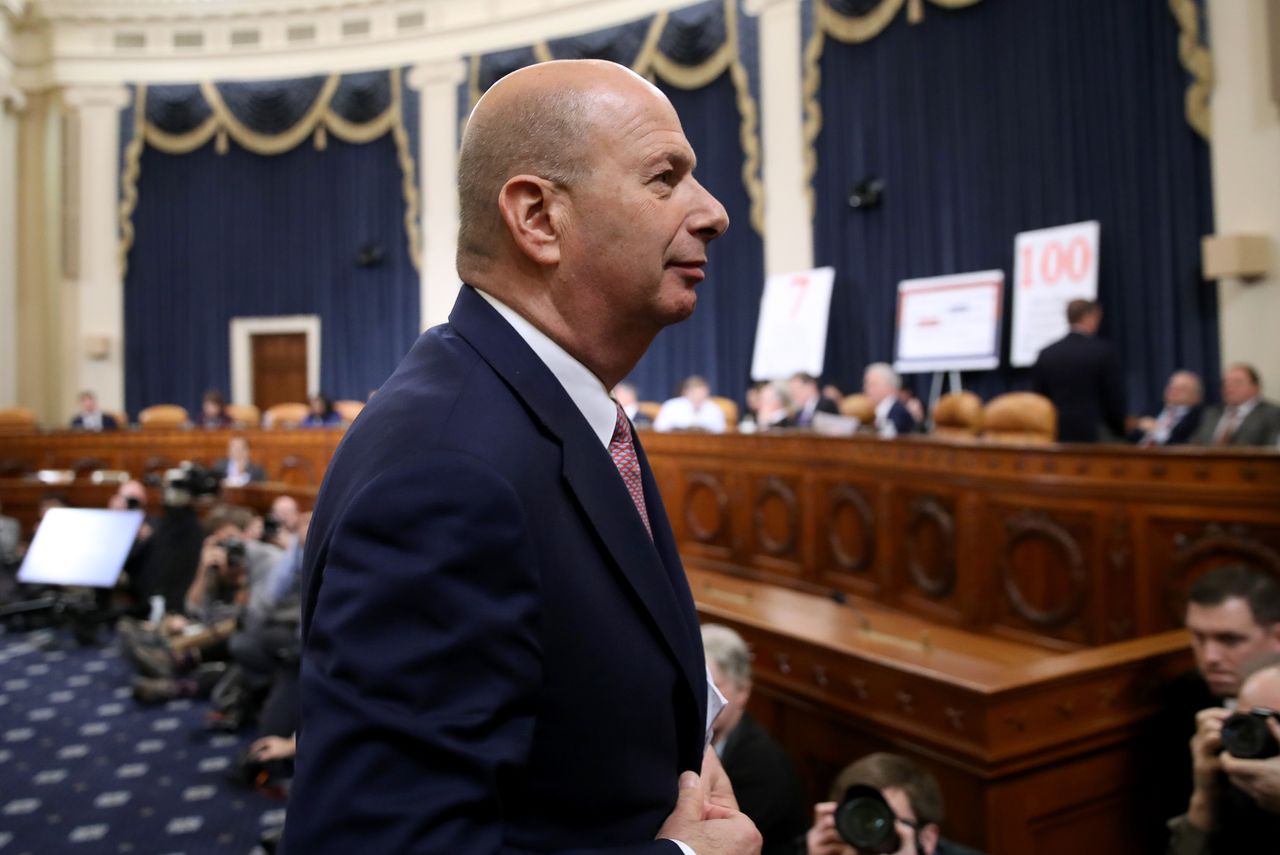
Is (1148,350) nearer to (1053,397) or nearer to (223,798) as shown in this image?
(1053,397)

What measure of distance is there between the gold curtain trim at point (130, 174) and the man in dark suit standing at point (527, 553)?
14.0 meters

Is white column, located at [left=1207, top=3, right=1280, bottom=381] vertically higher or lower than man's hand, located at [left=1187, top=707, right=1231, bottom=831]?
higher

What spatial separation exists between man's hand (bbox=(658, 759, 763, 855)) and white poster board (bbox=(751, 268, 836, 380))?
321 inches

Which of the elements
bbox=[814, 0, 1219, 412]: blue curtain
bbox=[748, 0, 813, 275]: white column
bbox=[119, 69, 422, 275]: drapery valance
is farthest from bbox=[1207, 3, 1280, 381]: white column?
bbox=[119, 69, 422, 275]: drapery valance

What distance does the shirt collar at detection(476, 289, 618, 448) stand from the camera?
89 centimetres

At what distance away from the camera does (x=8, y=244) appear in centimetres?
1224

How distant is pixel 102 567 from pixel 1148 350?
6.78m

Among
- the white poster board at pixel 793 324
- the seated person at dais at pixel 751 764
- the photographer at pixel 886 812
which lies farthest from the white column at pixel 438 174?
the photographer at pixel 886 812

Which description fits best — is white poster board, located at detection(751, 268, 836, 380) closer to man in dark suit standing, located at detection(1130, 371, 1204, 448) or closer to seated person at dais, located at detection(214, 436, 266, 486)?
man in dark suit standing, located at detection(1130, 371, 1204, 448)

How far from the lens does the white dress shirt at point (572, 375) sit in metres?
0.89

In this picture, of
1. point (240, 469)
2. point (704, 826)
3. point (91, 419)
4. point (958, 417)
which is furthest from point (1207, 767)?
point (91, 419)

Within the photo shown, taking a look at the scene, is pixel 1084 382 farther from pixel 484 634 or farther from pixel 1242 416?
pixel 484 634

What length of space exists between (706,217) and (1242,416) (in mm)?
5468

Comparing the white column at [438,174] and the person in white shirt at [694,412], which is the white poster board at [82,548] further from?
the white column at [438,174]
